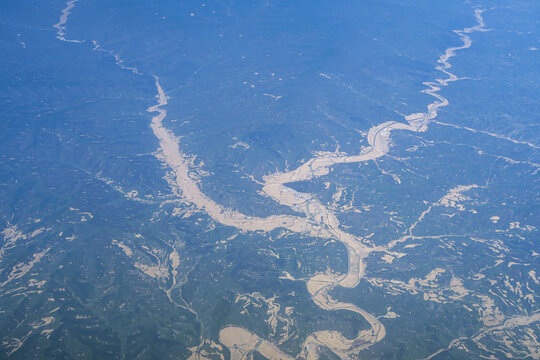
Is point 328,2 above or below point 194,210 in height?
above

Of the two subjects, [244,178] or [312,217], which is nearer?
[312,217]

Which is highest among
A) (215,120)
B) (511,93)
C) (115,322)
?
(511,93)

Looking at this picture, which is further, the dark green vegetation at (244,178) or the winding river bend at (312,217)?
the dark green vegetation at (244,178)

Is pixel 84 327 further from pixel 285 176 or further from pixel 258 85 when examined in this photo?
pixel 258 85

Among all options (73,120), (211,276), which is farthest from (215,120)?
(211,276)

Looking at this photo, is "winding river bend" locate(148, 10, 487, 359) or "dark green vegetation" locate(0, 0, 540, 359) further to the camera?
"dark green vegetation" locate(0, 0, 540, 359)

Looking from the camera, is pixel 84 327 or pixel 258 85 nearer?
pixel 84 327

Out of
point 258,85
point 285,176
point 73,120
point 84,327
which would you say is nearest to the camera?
point 84,327

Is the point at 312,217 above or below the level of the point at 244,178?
below
